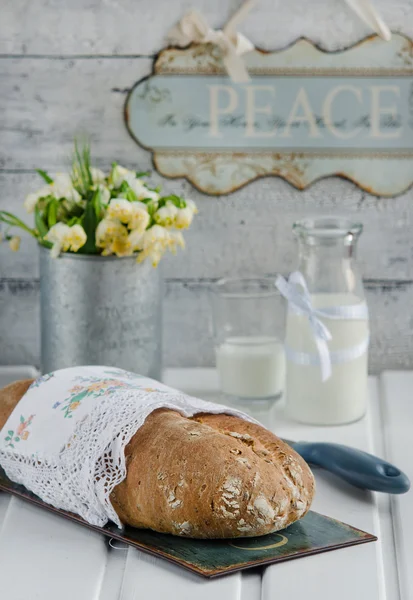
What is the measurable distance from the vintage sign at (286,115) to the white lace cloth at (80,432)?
Result: 1.91ft

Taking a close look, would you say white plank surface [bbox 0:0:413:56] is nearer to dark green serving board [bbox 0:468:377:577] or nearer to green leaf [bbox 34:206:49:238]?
green leaf [bbox 34:206:49:238]

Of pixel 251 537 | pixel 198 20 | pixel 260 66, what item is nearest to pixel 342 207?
pixel 260 66

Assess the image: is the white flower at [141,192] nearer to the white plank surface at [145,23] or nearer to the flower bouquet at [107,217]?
the flower bouquet at [107,217]

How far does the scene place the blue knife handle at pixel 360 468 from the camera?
99cm

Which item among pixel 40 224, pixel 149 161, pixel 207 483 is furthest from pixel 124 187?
pixel 207 483

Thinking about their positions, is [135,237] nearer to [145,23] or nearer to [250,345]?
[250,345]

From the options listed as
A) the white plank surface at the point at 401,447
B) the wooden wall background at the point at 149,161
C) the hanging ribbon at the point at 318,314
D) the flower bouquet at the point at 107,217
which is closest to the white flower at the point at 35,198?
the flower bouquet at the point at 107,217

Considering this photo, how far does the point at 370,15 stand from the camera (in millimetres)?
1475

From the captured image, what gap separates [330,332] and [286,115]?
417mm

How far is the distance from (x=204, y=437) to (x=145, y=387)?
13 cm

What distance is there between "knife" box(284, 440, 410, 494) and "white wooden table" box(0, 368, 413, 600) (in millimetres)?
19

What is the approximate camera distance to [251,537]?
0.88 m

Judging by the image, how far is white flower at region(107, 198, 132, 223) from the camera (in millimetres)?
1234

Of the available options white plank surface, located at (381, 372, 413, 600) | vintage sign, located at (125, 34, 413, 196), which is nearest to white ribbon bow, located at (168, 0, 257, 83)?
vintage sign, located at (125, 34, 413, 196)
